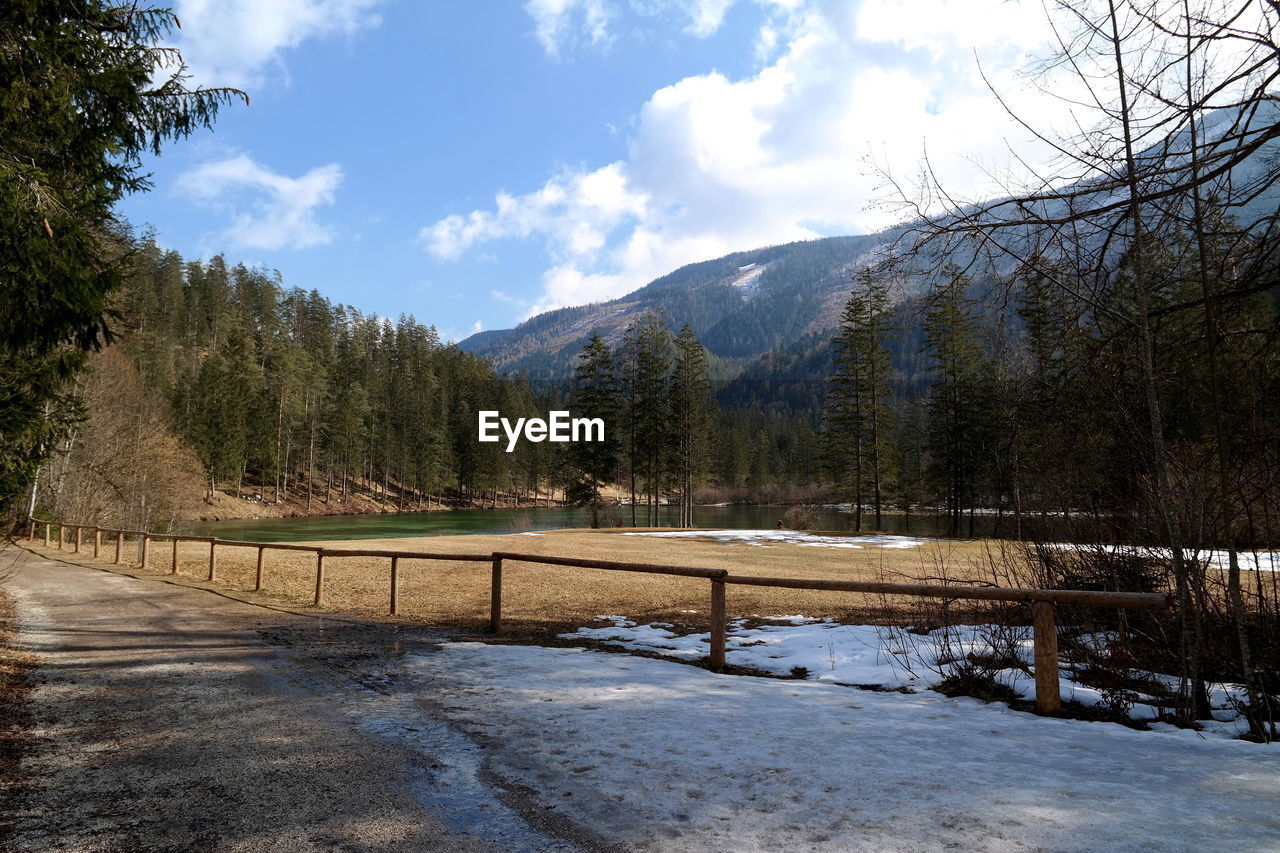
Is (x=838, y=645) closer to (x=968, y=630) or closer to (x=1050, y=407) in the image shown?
(x=968, y=630)

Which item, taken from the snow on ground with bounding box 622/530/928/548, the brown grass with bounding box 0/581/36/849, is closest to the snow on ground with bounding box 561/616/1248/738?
the brown grass with bounding box 0/581/36/849

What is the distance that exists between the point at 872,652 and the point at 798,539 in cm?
2633

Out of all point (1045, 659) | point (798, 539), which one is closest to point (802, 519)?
point (798, 539)

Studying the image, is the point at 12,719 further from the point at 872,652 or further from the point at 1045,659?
the point at 1045,659

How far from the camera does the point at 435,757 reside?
4.20m

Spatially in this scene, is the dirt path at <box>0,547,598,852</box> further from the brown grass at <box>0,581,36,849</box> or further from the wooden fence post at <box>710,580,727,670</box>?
the wooden fence post at <box>710,580,727,670</box>

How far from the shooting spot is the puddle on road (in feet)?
10.4

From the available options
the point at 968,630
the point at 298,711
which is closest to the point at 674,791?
the point at 298,711

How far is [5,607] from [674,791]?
1247cm

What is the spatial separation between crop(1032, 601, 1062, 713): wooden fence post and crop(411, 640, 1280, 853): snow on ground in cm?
23

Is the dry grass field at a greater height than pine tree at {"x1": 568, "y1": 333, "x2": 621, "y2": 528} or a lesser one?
lesser

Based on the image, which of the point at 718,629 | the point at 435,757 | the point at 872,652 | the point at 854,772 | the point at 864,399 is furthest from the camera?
the point at 864,399

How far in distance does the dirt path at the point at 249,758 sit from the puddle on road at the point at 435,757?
0.01m

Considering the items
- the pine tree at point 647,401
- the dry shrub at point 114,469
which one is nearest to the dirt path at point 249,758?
the dry shrub at point 114,469
